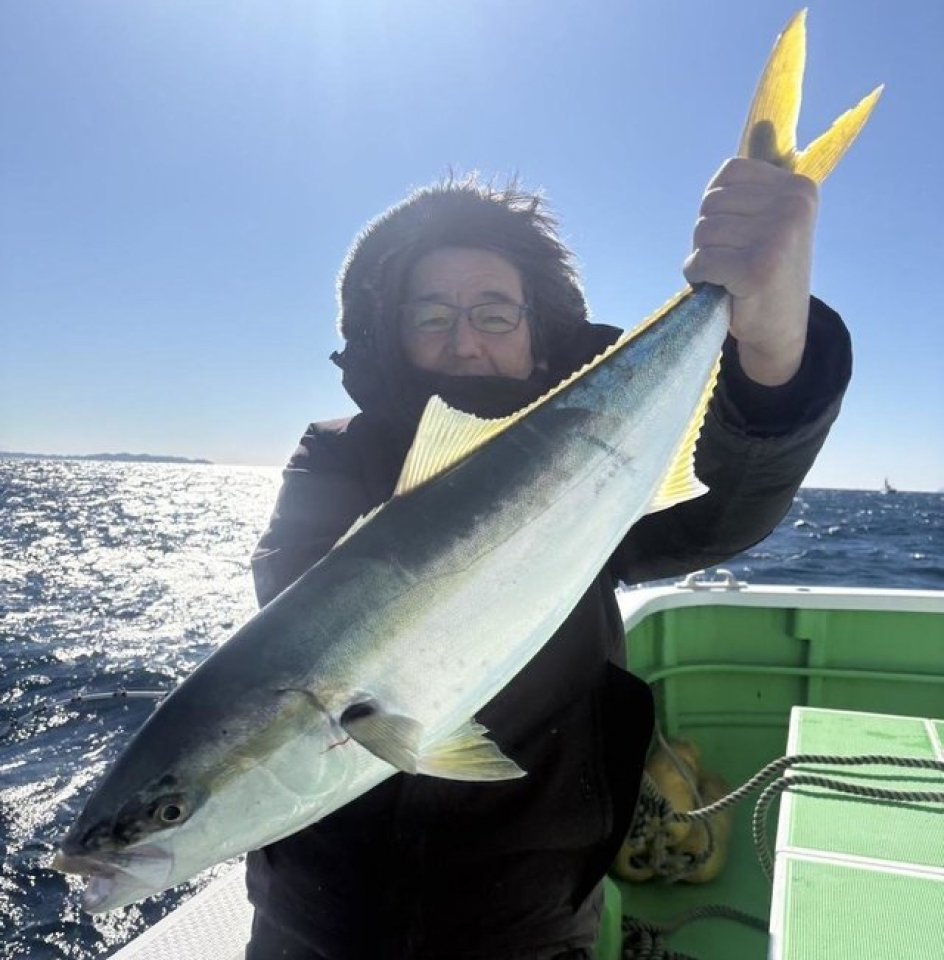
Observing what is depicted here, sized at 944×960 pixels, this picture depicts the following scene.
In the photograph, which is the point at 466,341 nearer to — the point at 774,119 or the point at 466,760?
the point at 774,119

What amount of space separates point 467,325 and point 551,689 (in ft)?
4.35

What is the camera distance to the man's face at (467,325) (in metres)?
2.91

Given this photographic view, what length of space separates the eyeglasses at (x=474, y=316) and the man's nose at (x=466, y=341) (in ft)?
0.09

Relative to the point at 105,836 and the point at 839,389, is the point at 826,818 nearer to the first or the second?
the point at 839,389

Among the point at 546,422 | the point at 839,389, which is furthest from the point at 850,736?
the point at 546,422

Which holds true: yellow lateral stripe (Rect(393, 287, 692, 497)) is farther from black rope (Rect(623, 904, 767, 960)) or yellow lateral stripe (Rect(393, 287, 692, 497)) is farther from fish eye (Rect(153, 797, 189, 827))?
black rope (Rect(623, 904, 767, 960))

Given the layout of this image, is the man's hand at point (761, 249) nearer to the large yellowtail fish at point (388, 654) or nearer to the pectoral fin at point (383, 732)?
the large yellowtail fish at point (388, 654)

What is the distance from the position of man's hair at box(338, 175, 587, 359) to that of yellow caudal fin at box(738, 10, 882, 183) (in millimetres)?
912

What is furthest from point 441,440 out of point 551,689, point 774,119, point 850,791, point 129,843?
point 850,791

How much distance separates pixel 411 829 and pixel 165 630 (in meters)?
19.1

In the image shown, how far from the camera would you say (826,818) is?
2.89 m

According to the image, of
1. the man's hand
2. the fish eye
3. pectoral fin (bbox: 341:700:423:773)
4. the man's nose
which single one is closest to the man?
the man's hand

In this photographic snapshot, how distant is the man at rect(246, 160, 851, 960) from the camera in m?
2.25

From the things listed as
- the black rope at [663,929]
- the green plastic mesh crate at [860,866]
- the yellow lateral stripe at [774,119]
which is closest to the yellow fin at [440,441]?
the yellow lateral stripe at [774,119]
